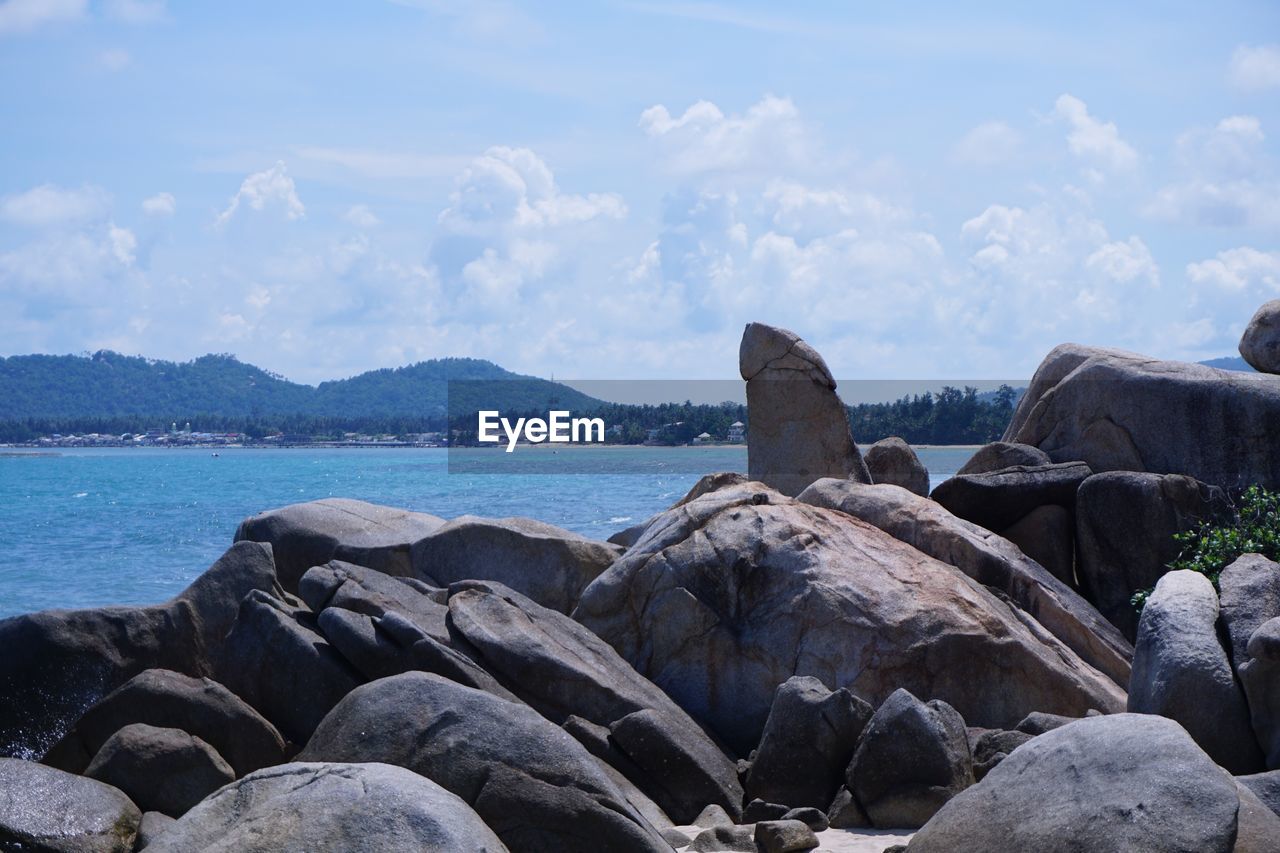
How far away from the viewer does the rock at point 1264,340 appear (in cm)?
1744

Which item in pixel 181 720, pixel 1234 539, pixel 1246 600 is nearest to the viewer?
pixel 1246 600

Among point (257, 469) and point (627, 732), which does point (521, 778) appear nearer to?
point (627, 732)

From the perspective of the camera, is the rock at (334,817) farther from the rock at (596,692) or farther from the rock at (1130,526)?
the rock at (1130,526)

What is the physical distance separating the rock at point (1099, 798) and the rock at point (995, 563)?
5.64 meters

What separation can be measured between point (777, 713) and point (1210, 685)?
3016 mm

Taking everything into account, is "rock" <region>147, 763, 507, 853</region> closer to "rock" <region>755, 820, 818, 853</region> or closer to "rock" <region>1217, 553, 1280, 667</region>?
"rock" <region>755, 820, 818, 853</region>

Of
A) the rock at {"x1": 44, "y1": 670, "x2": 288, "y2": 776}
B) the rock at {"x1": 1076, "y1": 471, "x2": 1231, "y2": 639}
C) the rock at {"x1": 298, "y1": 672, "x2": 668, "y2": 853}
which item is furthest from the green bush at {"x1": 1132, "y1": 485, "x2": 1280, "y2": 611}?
the rock at {"x1": 44, "y1": 670, "x2": 288, "y2": 776}

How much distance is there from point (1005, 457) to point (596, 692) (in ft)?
24.4

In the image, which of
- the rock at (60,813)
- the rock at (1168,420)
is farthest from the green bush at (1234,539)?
the rock at (60,813)

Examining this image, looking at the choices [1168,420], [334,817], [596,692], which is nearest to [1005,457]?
[1168,420]

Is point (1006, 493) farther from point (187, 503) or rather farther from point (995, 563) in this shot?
point (187, 503)

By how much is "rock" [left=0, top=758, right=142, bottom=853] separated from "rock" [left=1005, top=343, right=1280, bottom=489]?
1164cm

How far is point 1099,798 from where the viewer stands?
23.5 feet

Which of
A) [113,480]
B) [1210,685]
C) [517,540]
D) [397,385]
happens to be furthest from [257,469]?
[1210,685]
